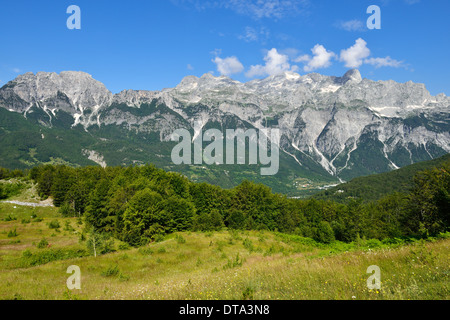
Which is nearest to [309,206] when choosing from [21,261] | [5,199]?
[21,261]

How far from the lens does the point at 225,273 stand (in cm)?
1548

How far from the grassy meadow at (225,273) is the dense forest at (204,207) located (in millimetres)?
11659

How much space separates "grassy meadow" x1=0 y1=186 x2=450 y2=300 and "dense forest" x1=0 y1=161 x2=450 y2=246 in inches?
459

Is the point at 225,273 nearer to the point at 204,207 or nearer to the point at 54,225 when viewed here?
the point at 54,225

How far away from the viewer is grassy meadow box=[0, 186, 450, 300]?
28.8 ft

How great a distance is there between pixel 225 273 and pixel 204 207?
62327mm

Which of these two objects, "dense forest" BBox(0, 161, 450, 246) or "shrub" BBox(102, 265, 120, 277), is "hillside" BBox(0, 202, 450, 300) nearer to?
"shrub" BBox(102, 265, 120, 277)
